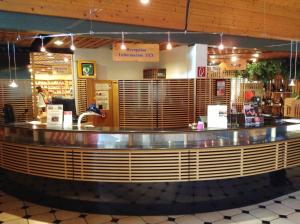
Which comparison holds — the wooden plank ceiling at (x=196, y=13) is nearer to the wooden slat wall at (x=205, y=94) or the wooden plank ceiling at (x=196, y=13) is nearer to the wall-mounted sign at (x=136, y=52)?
the wall-mounted sign at (x=136, y=52)

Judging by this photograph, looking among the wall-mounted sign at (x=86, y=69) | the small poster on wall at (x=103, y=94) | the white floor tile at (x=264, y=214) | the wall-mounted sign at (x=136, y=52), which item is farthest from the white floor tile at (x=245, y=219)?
the wall-mounted sign at (x=86, y=69)

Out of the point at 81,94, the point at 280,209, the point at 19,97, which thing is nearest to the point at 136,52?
the point at 81,94

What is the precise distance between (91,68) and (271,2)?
623 centimetres

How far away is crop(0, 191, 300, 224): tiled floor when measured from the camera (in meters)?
4.60

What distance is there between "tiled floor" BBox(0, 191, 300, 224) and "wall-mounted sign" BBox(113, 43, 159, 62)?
13.2 ft

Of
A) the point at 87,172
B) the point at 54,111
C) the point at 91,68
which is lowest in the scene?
the point at 87,172

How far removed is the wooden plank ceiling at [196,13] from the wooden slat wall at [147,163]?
3.17 metres

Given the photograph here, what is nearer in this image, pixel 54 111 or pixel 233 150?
pixel 233 150

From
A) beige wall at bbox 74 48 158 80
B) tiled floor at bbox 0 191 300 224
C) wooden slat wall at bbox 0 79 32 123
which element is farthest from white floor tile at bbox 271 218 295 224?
wooden slat wall at bbox 0 79 32 123

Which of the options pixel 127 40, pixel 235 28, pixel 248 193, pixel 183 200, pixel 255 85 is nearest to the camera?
pixel 183 200

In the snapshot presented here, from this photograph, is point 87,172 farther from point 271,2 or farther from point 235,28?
point 271,2

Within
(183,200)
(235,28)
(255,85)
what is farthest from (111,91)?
(255,85)

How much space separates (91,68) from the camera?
10.2 m

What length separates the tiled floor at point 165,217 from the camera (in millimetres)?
4598
